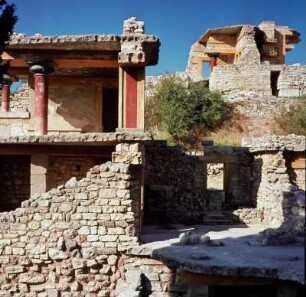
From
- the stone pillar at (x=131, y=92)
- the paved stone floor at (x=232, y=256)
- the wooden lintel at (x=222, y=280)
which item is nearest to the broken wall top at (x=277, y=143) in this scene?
the paved stone floor at (x=232, y=256)

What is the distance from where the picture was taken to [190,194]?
47.8 ft

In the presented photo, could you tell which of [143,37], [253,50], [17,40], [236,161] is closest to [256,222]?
[236,161]

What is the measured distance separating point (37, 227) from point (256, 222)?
7.24 m

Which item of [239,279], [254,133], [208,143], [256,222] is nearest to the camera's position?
[239,279]

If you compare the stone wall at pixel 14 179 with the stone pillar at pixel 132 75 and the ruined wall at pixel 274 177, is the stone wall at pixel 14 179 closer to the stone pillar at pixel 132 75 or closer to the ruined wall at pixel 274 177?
the stone pillar at pixel 132 75

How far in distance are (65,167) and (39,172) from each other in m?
1.37

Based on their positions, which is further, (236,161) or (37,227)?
(236,161)

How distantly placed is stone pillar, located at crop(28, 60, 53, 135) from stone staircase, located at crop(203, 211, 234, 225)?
19.1 feet

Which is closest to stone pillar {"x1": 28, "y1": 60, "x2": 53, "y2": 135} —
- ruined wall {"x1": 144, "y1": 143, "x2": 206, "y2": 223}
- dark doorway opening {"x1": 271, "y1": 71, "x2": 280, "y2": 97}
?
ruined wall {"x1": 144, "y1": 143, "x2": 206, "y2": 223}

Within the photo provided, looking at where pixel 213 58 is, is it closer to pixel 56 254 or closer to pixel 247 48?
pixel 247 48

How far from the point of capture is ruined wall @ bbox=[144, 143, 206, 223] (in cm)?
1393

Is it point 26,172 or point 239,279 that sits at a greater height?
point 26,172

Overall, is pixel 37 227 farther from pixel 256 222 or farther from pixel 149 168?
pixel 256 222

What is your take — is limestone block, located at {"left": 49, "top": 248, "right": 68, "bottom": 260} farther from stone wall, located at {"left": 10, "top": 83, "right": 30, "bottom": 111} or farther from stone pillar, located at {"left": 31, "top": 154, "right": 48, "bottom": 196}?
stone wall, located at {"left": 10, "top": 83, "right": 30, "bottom": 111}
